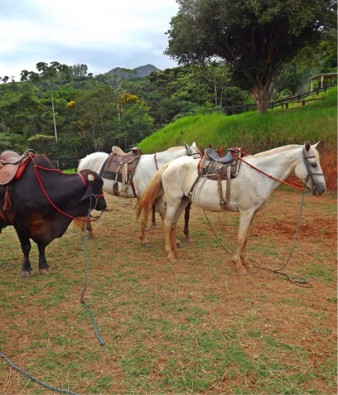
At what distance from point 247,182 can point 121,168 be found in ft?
8.56

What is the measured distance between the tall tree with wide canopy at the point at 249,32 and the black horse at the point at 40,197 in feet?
34.7

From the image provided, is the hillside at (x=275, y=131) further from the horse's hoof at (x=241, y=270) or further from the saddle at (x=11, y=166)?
the saddle at (x=11, y=166)

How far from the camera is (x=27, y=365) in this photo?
2.70 metres

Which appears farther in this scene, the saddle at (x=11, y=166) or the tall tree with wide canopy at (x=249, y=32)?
the tall tree with wide canopy at (x=249, y=32)

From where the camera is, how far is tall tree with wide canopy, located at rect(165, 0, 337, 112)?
11.6 meters

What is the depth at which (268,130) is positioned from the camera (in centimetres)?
1211

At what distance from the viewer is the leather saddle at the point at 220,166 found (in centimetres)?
454

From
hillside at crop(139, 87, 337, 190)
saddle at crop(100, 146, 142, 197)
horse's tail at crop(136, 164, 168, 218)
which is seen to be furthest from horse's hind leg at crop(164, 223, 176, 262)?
hillside at crop(139, 87, 337, 190)

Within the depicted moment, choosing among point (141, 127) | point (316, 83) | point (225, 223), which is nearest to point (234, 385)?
point (225, 223)

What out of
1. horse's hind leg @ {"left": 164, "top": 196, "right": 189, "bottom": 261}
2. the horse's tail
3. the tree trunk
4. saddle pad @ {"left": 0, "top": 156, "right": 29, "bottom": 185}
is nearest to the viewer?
saddle pad @ {"left": 0, "top": 156, "right": 29, "bottom": 185}

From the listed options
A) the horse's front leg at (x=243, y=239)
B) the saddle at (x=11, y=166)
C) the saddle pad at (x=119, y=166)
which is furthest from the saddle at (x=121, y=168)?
the horse's front leg at (x=243, y=239)

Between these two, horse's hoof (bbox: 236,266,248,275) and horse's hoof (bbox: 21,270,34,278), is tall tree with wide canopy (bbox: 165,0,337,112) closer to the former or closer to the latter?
horse's hoof (bbox: 236,266,248,275)

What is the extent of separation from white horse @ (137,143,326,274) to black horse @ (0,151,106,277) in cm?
122

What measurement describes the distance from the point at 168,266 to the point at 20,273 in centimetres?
212
